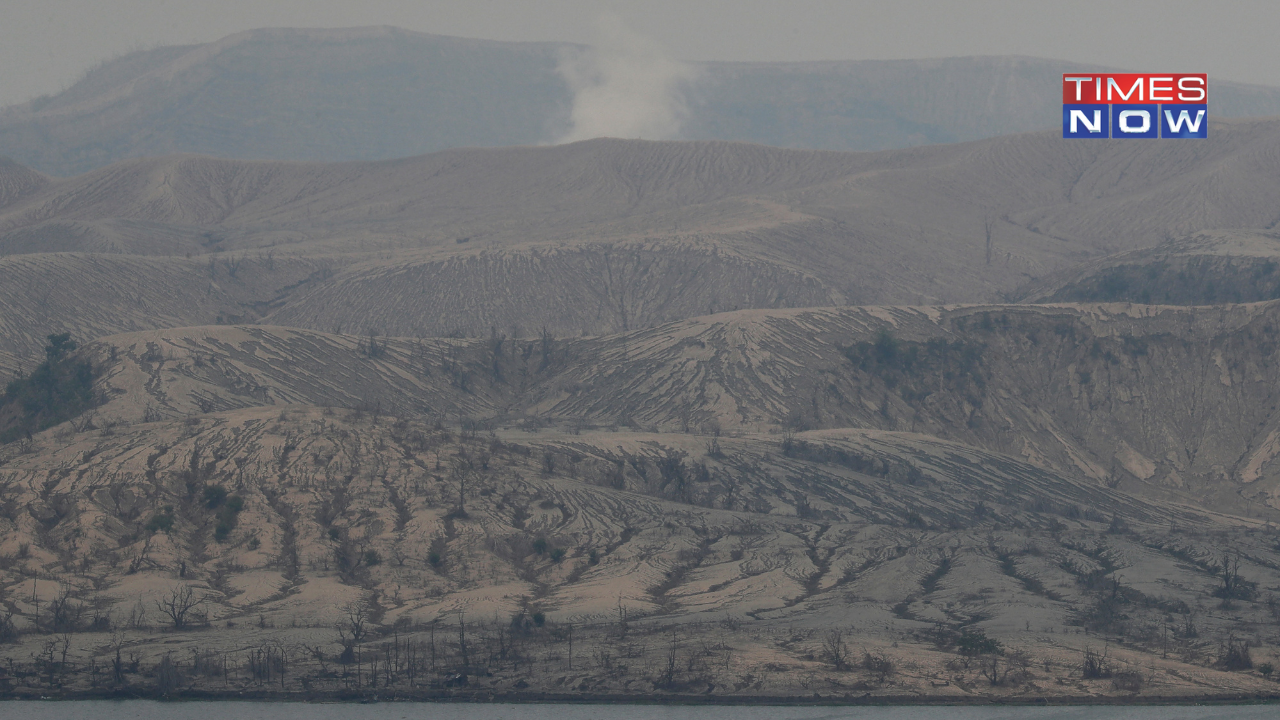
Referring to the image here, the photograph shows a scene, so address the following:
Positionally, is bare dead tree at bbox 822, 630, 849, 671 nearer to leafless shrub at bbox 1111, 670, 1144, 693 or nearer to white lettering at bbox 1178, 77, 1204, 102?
leafless shrub at bbox 1111, 670, 1144, 693

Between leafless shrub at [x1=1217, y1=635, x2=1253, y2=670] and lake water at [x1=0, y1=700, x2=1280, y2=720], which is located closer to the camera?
lake water at [x1=0, y1=700, x2=1280, y2=720]

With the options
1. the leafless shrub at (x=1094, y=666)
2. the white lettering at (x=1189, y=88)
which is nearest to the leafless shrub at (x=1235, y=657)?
the leafless shrub at (x=1094, y=666)

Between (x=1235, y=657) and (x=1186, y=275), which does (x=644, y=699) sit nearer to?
(x=1235, y=657)

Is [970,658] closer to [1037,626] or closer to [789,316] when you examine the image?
[1037,626]

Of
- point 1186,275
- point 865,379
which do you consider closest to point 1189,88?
point 865,379

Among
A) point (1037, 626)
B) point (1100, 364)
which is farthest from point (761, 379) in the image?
point (1037, 626)

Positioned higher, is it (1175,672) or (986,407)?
(986,407)

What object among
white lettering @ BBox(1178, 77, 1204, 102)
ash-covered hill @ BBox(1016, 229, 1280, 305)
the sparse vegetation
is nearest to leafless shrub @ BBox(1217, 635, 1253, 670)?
white lettering @ BBox(1178, 77, 1204, 102)

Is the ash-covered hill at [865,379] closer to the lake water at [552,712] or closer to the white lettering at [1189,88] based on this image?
the white lettering at [1189,88]
